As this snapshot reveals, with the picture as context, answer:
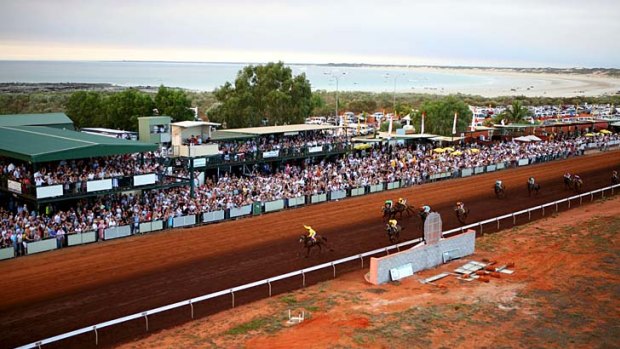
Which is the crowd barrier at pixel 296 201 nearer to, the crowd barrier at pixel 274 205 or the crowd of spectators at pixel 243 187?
the crowd of spectators at pixel 243 187

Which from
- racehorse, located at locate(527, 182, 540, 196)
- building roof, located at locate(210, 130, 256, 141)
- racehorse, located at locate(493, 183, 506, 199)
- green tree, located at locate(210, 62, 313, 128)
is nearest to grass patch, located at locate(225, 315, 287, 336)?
racehorse, located at locate(493, 183, 506, 199)

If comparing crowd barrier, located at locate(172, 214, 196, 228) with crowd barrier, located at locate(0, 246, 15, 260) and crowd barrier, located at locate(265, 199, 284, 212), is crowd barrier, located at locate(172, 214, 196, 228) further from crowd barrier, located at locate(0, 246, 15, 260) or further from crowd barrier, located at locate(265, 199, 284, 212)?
crowd barrier, located at locate(0, 246, 15, 260)

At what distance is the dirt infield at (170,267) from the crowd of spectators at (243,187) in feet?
3.65

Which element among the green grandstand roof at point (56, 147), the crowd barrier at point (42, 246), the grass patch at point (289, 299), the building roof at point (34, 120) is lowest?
the grass patch at point (289, 299)

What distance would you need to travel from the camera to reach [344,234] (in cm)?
2589

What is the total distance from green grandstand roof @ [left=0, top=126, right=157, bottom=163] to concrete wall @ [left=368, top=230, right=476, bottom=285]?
1358cm

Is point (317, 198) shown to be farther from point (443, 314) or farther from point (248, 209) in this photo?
point (443, 314)

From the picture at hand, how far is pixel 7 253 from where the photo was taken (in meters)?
21.5

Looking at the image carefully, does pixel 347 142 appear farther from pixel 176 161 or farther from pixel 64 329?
pixel 64 329

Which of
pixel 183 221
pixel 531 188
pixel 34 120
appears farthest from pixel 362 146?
pixel 34 120

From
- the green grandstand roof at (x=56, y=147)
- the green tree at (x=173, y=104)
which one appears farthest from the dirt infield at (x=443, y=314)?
the green tree at (x=173, y=104)

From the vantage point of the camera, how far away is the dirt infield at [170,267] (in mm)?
16281

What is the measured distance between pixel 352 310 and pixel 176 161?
18.1 meters

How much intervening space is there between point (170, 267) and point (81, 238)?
199 inches
